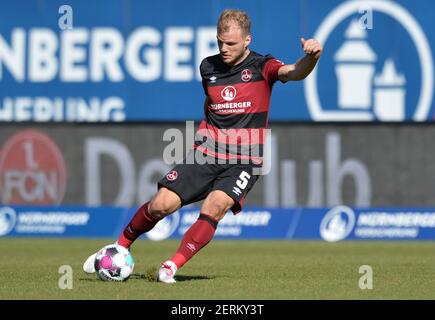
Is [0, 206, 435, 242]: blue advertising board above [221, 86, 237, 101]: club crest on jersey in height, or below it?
below

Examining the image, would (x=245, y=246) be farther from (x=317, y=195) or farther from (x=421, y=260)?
Result: (x=421, y=260)

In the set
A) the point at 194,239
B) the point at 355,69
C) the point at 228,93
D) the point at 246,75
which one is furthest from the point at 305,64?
the point at 355,69

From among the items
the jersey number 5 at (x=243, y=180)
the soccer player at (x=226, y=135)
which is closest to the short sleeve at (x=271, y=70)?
the soccer player at (x=226, y=135)

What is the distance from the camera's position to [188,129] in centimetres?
2103

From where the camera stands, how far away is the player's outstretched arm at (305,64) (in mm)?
8930

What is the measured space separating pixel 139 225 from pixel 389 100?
11867mm

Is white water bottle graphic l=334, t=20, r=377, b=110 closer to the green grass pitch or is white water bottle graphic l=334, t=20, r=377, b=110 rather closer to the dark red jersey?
the green grass pitch

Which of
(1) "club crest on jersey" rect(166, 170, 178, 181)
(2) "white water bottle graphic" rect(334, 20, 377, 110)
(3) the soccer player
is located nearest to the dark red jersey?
(3) the soccer player

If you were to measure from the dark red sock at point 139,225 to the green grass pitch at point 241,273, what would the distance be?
358 mm

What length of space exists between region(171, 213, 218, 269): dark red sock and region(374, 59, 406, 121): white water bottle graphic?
11994 millimetres

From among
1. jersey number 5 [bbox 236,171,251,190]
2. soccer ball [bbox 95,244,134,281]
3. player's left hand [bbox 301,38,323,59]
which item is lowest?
soccer ball [bbox 95,244,134,281]

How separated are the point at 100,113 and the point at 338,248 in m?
6.05

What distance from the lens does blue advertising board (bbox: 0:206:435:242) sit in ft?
67.7
